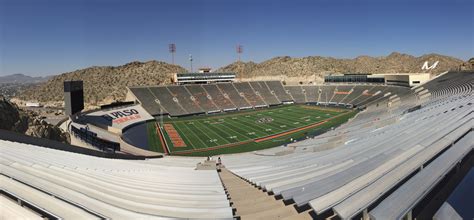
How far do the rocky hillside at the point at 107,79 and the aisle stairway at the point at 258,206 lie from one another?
116022 mm

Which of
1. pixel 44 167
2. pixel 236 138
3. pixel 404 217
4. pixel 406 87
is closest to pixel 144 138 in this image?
pixel 236 138

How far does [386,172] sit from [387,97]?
57623 mm

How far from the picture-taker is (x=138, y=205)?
209 inches

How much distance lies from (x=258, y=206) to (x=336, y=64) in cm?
16531

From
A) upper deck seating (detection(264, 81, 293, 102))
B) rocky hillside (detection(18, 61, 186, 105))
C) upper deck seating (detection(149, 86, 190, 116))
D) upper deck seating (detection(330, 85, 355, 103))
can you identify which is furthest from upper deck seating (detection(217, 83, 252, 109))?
rocky hillside (detection(18, 61, 186, 105))

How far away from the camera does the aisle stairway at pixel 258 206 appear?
5898 millimetres

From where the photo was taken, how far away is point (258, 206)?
6.58m

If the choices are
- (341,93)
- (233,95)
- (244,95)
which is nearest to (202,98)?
(233,95)

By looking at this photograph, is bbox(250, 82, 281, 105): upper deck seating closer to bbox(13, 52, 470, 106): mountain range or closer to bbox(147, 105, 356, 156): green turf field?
bbox(147, 105, 356, 156): green turf field

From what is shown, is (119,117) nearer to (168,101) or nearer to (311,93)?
(168,101)

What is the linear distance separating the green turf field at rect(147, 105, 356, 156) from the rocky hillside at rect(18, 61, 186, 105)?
7551cm

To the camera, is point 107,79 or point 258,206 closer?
point 258,206

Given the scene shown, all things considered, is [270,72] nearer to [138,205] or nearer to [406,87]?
[406,87]

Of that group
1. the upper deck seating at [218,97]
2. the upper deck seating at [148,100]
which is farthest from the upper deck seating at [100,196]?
the upper deck seating at [218,97]
